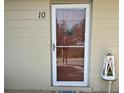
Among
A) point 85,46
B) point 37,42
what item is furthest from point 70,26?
point 37,42

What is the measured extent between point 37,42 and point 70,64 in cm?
99

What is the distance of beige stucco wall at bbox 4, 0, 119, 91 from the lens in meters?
5.72

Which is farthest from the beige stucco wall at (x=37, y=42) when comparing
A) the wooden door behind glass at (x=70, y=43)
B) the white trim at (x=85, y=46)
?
the wooden door behind glass at (x=70, y=43)

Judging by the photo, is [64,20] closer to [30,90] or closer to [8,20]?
[8,20]

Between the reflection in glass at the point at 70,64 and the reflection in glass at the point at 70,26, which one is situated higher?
the reflection in glass at the point at 70,26

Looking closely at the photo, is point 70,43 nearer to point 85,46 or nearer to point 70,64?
point 85,46

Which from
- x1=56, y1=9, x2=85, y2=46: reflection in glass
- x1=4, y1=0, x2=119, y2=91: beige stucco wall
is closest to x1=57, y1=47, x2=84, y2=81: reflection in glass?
x1=56, y1=9, x2=85, y2=46: reflection in glass

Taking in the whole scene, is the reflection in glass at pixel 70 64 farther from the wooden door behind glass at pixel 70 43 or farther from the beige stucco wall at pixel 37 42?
the beige stucco wall at pixel 37 42

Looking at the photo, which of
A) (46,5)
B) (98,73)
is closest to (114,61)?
(98,73)

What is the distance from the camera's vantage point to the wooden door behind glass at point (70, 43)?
5.89 m

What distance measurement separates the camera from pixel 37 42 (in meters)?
5.86

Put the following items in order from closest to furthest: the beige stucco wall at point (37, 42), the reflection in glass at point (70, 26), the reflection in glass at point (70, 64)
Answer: the beige stucco wall at point (37, 42) < the reflection in glass at point (70, 26) < the reflection in glass at point (70, 64)

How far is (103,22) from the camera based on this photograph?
572cm

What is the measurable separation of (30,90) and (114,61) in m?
2.16
